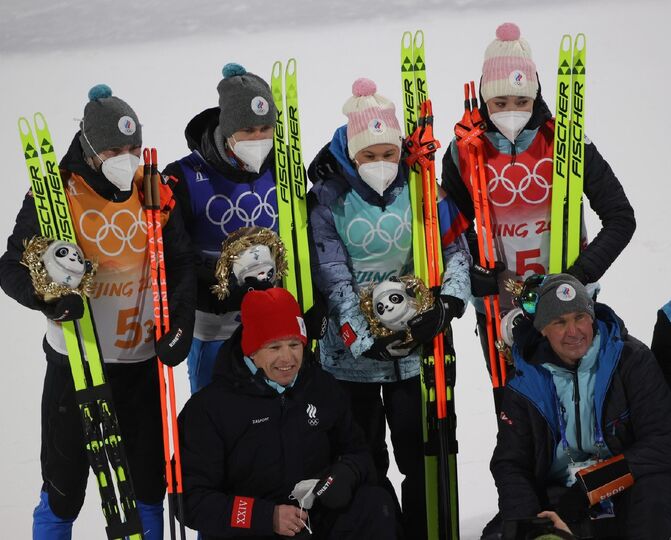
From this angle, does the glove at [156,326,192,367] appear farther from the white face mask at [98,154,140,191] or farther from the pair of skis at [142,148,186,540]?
the white face mask at [98,154,140,191]

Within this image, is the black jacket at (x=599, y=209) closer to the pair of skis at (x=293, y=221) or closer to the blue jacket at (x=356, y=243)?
the blue jacket at (x=356, y=243)

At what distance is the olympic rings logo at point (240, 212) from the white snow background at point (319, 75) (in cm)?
150

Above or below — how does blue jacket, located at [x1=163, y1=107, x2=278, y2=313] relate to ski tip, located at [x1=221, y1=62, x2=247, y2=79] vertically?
below

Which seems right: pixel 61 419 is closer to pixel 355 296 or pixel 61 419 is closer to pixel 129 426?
pixel 129 426

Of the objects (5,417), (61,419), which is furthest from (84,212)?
(5,417)

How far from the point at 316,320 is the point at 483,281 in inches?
23.6

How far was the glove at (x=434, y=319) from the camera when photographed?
3.89 meters

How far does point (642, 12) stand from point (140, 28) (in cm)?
406

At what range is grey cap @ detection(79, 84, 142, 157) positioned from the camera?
3590mm

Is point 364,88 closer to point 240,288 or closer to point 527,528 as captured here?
point 240,288

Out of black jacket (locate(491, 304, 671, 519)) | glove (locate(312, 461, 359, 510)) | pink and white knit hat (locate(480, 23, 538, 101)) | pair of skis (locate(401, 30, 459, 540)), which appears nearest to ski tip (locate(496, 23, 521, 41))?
pink and white knit hat (locate(480, 23, 538, 101))

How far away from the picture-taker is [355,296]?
3.97m

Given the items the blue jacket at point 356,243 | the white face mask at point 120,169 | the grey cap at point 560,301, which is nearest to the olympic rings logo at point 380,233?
the blue jacket at point 356,243

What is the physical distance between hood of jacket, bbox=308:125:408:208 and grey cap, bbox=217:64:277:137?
27cm
